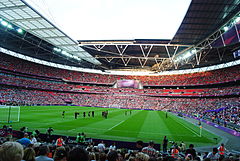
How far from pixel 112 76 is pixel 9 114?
63324 mm

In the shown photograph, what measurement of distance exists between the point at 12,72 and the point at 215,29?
58.4m

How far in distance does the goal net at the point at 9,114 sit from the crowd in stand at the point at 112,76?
32.3m

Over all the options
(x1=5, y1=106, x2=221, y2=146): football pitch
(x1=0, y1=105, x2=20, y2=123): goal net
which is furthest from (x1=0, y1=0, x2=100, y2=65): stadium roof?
(x1=5, y1=106, x2=221, y2=146): football pitch

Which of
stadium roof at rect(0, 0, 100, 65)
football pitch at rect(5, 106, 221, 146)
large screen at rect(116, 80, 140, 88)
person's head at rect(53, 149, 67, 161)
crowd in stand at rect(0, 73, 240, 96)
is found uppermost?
stadium roof at rect(0, 0, 100, 65)

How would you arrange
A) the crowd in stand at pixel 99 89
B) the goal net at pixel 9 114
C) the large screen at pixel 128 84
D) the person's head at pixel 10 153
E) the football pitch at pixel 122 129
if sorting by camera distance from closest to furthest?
1. the person's head at pixel 10 153
2. the football pitch at pixel 122 129
3. the goal net at pixel 9 114
4. the crowd in stand at pixel 99 89
5. the large screen at pixel 128 84

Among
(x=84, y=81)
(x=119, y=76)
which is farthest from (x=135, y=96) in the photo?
(x=84, y=81)

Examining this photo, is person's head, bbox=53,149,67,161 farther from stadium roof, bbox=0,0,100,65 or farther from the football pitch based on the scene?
stadium roof, bbox=0,0,100,65

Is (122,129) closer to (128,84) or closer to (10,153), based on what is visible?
(10,153)

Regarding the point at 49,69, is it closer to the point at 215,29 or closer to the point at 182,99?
the point at 182,99

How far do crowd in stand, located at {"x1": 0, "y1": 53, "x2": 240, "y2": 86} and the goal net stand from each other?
32.3 m

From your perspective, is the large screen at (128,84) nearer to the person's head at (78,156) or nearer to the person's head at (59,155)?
the person's head at (59,155)

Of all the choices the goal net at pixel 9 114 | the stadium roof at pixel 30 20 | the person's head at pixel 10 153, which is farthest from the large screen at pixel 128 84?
the person's head at pixel 10 153

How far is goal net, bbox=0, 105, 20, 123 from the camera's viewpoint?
68.8 ft

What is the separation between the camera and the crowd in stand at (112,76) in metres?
50.8
